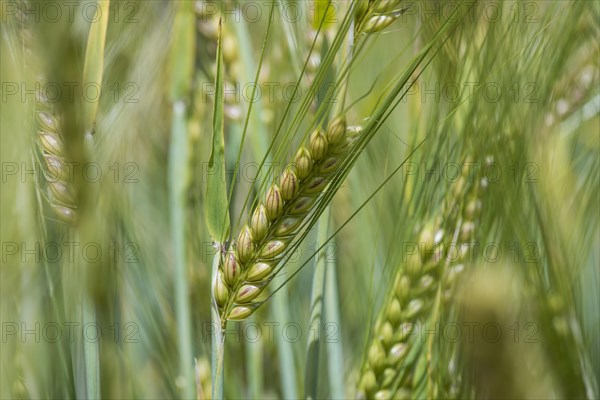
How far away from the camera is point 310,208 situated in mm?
405

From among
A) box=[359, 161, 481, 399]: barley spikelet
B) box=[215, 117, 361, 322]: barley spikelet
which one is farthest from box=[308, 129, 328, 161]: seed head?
box=[359, 161, 481, 399]: barley spikelet

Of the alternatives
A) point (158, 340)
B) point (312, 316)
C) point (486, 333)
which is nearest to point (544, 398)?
point (486, 333)

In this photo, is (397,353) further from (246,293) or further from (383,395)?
(246,293)

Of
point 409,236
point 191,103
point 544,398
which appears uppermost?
point 191,103

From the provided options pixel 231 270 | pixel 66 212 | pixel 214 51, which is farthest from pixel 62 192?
pixel 214 51

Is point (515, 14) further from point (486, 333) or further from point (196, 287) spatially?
point (196, 287)

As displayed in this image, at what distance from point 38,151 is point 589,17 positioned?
1.42 ft

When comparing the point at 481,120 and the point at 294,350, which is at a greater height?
the point at 481,120

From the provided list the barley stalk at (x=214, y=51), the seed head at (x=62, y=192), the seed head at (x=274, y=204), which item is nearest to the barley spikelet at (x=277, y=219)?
the seed head at (x=274, y=204)

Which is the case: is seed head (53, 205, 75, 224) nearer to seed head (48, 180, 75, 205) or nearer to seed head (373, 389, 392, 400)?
seed head (48, 180, 75, 205)

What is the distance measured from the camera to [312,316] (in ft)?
1.63

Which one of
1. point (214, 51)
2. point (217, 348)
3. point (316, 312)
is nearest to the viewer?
point (217, 348)

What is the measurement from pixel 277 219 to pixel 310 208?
0.06 ft

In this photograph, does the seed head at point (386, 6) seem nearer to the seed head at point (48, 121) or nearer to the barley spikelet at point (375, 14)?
the barley spikelet at point (375, 14)
